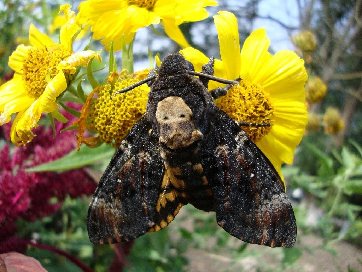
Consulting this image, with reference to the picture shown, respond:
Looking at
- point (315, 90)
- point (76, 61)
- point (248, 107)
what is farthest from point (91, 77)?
point (315, 90)

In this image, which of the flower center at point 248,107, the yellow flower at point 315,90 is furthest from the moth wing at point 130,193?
the yellow flower at point 315,90

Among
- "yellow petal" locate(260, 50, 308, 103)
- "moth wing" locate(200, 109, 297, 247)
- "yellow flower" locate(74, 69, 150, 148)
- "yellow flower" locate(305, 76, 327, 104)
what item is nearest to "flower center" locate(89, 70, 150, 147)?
"yellow flower" locate(74, 69, 150, 148)

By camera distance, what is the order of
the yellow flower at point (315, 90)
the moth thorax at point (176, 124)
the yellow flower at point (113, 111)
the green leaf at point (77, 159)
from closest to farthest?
the moth thorax at point (176, 124) < the yellow flower at point (113, 111) < the green leaf at point (77, 159) < the yellow flower at point (315, 90)

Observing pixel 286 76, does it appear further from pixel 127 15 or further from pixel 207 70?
pixel 127 15

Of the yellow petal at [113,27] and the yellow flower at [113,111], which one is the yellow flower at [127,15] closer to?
the yellow petal at [113,27]

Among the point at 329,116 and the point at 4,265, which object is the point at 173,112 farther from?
the point at 329,116

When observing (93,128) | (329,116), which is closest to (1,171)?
(93,128)

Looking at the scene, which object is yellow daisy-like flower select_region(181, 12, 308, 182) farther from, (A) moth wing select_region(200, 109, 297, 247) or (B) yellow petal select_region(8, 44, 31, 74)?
(B) yellow petal select_region(8, 44, 31, 74)

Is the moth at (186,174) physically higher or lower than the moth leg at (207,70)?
lower
